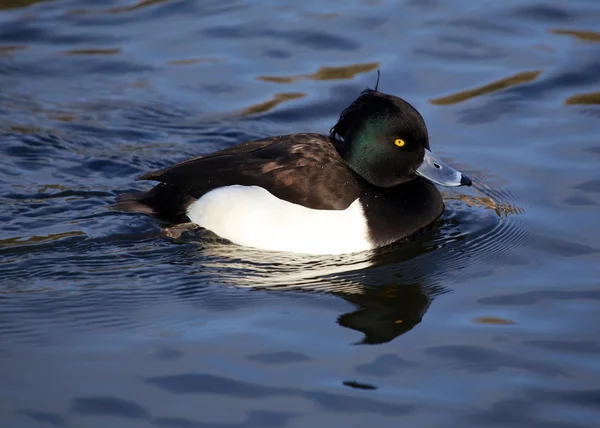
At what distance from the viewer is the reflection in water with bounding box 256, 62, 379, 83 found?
10.3 meters

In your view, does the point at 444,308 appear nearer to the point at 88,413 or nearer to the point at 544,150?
the point at 88,413

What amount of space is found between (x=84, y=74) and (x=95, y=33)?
3.72 feet

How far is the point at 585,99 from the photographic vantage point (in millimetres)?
9633

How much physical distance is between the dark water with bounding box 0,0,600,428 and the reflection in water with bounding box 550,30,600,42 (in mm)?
28

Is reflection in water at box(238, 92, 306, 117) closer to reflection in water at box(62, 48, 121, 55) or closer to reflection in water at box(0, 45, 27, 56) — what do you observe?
reflection in water at box(62, 48, 121, 55)

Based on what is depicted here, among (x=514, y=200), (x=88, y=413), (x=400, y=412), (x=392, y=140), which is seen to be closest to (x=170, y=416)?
(x=88, y=413)

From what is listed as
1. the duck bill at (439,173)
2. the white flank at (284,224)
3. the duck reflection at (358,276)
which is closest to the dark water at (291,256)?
the duck reflection at (358,276)

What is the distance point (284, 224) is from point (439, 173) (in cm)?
121

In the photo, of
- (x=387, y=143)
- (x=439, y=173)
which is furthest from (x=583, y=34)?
(x=387, y=143)

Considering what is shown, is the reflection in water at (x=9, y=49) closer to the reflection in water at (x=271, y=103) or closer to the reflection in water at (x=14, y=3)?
→ the reflection in water at (x=14, y=3)

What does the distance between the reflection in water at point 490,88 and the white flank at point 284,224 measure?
307 cm

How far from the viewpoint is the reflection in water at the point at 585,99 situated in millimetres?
9582

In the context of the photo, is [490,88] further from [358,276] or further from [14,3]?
[14,3]

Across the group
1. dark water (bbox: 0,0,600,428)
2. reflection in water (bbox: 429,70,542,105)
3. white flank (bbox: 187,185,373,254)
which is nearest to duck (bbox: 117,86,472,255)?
white flank (bbox: 187,185,373,254)
